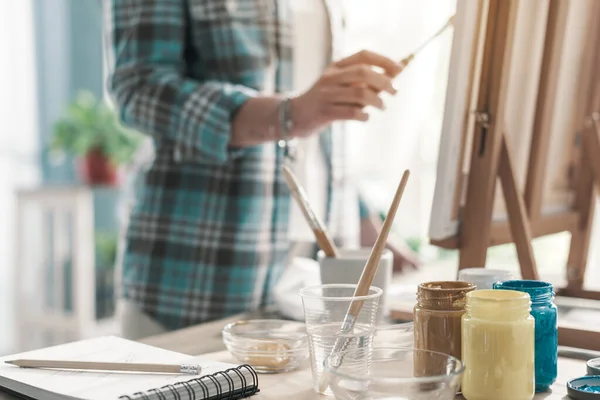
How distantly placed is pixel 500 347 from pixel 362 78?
0.55 m

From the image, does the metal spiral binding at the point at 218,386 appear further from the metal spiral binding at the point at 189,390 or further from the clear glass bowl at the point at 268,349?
the clear glass bowl at the point at 268,349

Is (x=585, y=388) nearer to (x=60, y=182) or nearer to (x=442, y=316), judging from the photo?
(x=442, y=316)

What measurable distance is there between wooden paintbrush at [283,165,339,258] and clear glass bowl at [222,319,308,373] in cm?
15

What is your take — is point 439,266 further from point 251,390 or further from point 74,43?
point 74,43

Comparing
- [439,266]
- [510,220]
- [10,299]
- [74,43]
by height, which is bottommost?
[10,299]

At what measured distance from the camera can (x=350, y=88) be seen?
44.4 inches

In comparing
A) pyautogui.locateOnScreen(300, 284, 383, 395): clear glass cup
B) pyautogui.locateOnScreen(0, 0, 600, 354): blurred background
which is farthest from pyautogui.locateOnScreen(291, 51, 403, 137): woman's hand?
pyautogui.locateOnScreen(0, 0, 600, 354): blurred background

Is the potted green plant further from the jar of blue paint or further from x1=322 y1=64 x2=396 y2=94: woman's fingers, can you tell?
the jar of blue paint

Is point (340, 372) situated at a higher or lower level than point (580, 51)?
lower

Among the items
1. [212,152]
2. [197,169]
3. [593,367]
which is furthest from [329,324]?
[197,169]

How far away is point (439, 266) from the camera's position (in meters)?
1.80

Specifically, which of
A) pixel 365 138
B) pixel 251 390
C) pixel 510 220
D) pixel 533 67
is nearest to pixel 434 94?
pixel 365 138

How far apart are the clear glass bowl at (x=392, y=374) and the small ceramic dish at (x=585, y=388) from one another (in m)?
0.14

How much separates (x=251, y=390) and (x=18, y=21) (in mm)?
3496
